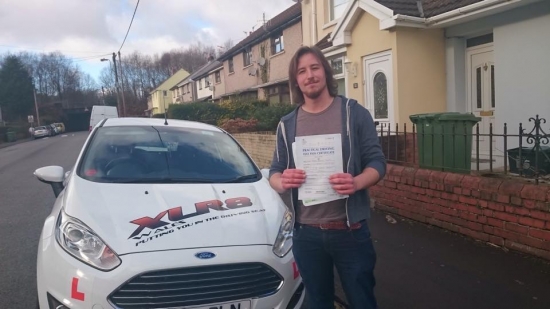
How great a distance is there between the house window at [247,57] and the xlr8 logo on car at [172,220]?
77.7 ft

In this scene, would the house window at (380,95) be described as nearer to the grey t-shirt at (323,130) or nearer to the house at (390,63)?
the house at (390,63)

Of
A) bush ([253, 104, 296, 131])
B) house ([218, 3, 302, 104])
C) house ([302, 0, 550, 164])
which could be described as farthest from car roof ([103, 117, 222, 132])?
house ([218, 3, 302, 104])

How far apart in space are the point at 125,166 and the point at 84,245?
1228mm

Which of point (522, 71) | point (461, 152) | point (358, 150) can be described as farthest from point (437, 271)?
point (522, 71)

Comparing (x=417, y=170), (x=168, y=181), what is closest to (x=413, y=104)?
(x=417, y=170)

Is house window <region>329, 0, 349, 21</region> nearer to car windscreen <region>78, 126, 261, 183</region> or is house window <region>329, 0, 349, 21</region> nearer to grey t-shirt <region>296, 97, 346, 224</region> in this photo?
car windscreen <region>78, 126, 261, 183</region>

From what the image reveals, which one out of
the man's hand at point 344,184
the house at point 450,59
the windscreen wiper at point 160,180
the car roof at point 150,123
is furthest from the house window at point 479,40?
the man's hand at point 344,184

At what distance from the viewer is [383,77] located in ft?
31.6

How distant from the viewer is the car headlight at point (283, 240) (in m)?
3.02

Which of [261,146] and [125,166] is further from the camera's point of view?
[261,146]

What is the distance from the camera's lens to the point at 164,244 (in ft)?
9.10

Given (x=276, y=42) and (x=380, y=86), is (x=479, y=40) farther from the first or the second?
(x=276, y=42)

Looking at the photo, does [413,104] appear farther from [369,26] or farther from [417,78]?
[369,26]

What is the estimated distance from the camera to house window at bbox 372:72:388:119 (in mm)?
9633
